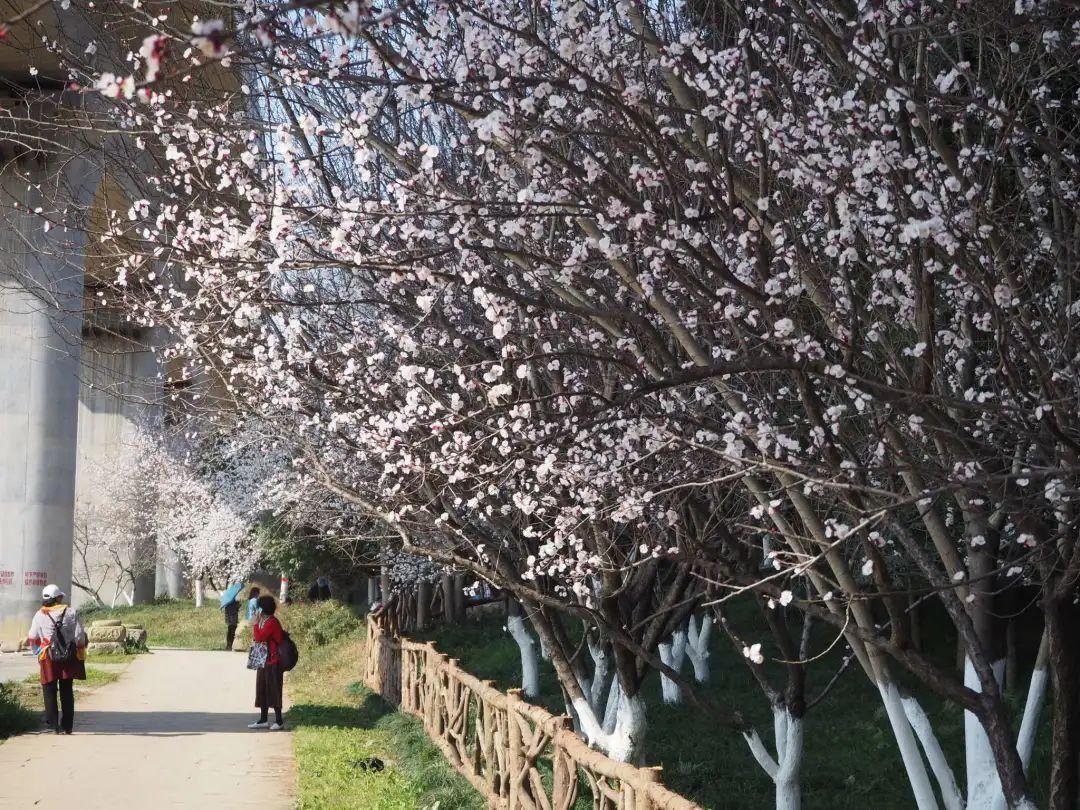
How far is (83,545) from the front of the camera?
5253 centimetres

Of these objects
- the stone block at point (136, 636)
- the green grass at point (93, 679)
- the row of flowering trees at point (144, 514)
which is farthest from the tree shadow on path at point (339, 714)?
the row of flowering trees at point (144, 514)

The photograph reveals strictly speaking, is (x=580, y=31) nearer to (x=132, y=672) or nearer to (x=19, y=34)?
(x=19, y=34)

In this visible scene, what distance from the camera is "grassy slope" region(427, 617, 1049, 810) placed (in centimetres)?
1291

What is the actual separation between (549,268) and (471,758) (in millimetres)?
5423

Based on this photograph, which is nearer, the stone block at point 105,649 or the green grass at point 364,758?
the green grass at point 364,758

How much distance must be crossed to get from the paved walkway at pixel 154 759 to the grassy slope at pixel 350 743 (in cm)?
31

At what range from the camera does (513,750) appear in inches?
348

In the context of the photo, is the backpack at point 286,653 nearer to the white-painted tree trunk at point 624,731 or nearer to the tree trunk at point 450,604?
the white-painted tree trunk at point 624,731

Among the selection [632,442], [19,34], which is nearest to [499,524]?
[632,442]

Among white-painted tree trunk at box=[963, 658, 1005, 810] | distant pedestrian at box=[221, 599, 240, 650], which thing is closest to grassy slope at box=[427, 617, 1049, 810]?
white-painted tree trunk at box=[963, 658, 1005, 810]

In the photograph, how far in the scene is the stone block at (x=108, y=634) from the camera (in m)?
26.8

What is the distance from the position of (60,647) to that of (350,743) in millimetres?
3050

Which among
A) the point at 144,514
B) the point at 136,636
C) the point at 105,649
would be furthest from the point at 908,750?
the point at 144,514

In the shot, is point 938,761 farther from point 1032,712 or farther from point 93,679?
point 93,679
